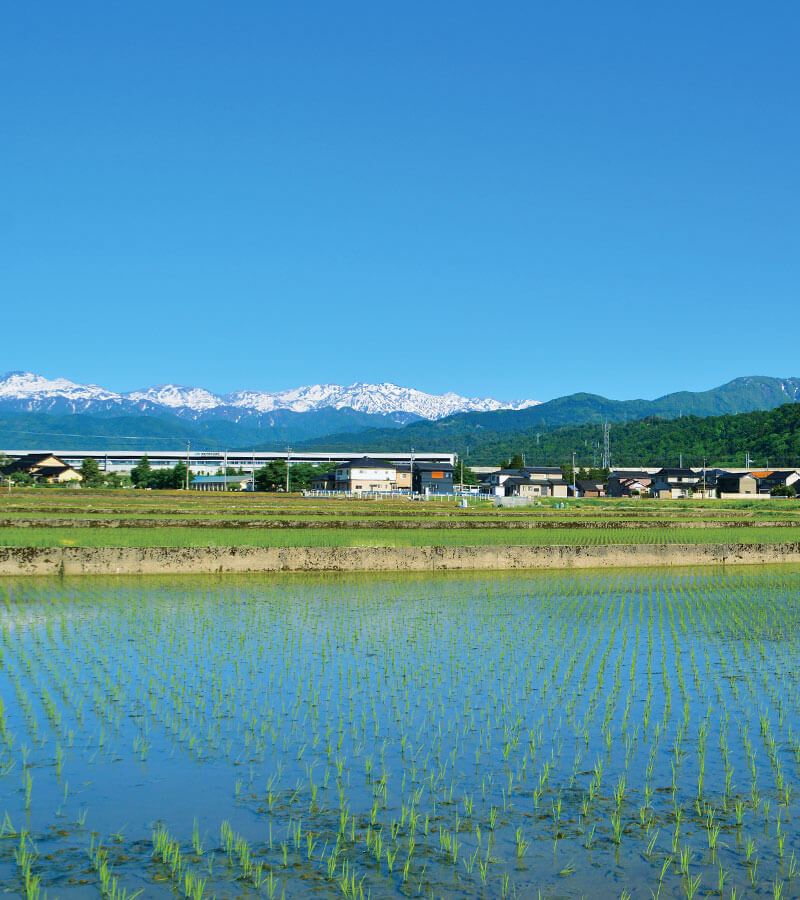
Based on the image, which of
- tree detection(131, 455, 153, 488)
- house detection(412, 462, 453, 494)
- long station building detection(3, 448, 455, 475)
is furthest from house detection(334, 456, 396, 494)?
long station building detection(3, 448, 455, 475)

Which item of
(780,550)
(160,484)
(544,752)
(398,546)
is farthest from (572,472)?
(544,752)

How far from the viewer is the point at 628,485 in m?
93.6

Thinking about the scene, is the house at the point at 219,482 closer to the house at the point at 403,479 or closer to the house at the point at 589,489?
the house at the point at 403,479

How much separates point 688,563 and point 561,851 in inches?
872

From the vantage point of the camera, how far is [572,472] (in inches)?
3979

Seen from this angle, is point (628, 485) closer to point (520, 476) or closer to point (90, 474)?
point (520, 476)

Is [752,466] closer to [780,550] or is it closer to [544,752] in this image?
[780,550]

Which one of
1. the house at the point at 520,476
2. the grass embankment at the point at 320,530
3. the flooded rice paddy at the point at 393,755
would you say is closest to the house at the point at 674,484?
the house at the point at 520,476

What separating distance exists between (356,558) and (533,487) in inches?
2547

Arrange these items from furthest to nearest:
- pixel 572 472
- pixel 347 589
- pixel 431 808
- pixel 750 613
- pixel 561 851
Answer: pixel 572 472
pixel 347 589
pixel 750 613
pixel 431 808
pixel 561 851

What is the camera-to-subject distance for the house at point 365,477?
8275 centimetres

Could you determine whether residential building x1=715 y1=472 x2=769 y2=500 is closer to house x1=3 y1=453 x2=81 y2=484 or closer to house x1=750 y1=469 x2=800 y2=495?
house x1=750 y1=469 x2=800 y2=495

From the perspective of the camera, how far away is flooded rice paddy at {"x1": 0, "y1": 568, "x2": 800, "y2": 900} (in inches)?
241

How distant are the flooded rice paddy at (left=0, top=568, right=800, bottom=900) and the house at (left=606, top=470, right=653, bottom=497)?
77.5 meters
